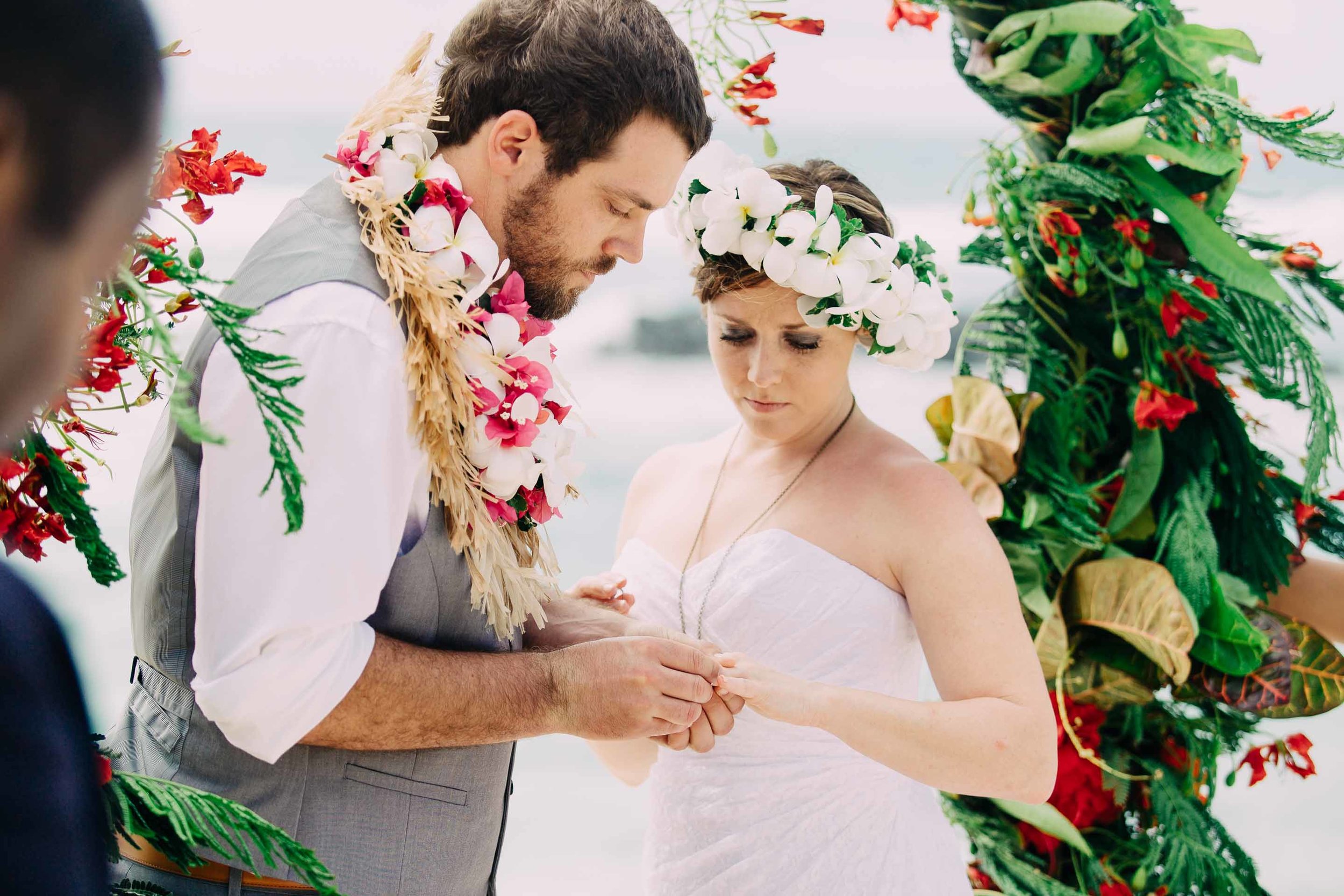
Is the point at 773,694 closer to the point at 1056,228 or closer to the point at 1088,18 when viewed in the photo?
the point at 1056,228

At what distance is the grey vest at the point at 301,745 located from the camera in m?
1.44

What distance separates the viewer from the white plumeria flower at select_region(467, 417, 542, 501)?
5.13ft

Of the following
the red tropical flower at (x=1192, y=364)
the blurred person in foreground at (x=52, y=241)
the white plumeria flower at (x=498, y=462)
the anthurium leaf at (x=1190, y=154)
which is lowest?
the red tropical flower at (x=1192, y=364)

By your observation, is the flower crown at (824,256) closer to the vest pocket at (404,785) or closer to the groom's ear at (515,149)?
the groom's ear at (515,149)

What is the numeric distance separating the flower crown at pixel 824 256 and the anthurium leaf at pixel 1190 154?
1.88 feet

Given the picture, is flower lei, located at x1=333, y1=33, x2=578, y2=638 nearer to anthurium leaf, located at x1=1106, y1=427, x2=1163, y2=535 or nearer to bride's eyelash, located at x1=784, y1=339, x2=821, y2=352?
bride's eyelash, located at x1=784, y1=339, x2=821, y2=352

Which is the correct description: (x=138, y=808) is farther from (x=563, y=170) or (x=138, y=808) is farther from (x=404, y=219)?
(x=563, y=170)

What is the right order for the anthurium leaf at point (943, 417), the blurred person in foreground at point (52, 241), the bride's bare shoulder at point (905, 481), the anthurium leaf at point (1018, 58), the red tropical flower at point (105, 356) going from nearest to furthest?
1. the blurred person in foreground at point (52, 241)
2. the red tropical flower at point (105, 356)
3. the bride's bare shoulder at point (905, 481)
4. the anthurium leaf at point (1018, 58)
5. the anthurium leaf at point (943, 417)

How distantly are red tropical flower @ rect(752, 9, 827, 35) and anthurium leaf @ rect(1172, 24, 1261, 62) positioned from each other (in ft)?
2.58

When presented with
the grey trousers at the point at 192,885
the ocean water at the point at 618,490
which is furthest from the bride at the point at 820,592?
the grey trousers at the point at 192,885

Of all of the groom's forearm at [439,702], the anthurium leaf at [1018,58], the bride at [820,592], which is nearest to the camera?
the groom's forearm at [439,702]

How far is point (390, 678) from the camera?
1412 mm

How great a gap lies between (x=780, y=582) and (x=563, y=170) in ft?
2.64

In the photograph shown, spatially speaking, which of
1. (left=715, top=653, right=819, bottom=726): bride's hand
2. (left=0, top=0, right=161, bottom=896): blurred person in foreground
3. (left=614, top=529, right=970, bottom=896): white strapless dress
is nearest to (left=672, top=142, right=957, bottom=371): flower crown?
(left=614, top=529, right=970, bottom=896): white strapless dress
